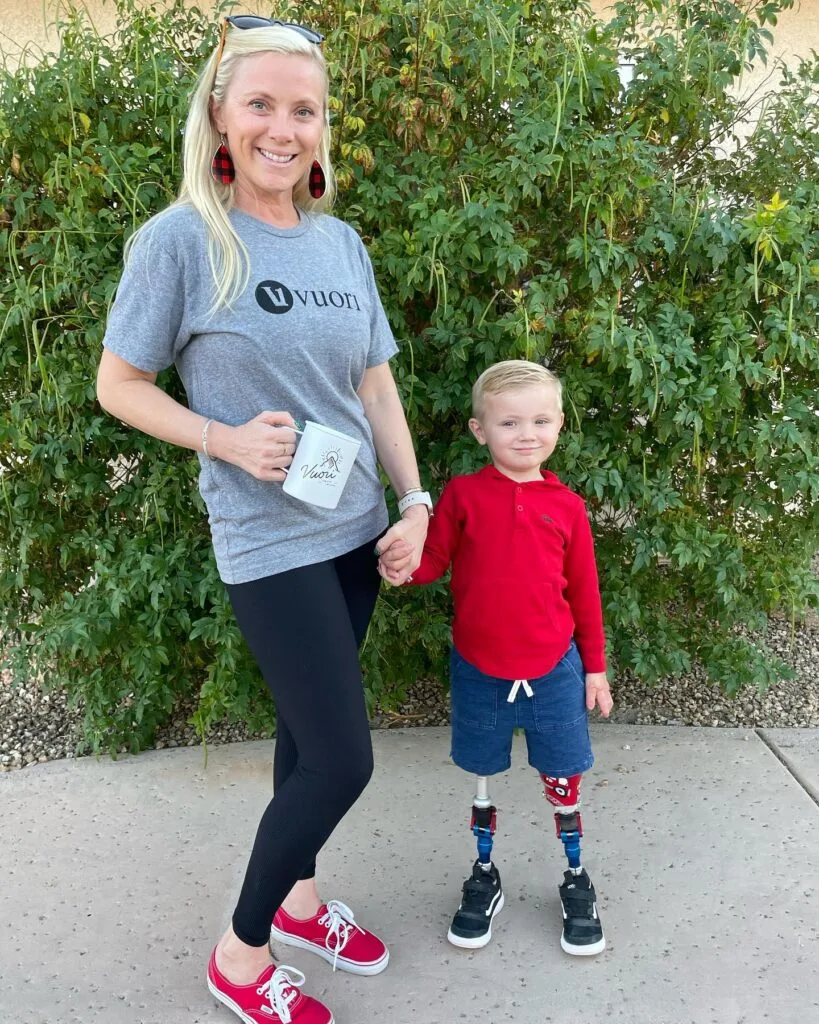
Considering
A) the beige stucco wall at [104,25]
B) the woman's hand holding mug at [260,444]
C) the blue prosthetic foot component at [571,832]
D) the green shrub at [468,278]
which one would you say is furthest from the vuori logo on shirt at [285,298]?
the beige stucco wall at [104,25]

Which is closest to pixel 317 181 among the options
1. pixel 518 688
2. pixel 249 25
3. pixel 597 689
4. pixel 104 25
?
pixel 249 25

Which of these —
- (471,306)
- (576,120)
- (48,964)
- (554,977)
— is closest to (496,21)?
(576,120)

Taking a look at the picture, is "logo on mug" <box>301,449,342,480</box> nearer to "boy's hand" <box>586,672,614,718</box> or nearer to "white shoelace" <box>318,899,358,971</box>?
"boy's hand" <box>586,672,614,718</box>

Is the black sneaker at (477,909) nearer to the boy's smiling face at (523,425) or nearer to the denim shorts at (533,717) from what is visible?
the denim shorts at (533,717)

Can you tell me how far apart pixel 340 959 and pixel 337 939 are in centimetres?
4

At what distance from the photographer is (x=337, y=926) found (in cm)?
227

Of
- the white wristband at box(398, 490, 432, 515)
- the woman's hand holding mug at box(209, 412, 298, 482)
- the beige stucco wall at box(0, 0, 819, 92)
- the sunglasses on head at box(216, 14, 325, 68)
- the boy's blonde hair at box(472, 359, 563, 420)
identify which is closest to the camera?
the woman's hand holding mug at box(209, 412, 298, 482)

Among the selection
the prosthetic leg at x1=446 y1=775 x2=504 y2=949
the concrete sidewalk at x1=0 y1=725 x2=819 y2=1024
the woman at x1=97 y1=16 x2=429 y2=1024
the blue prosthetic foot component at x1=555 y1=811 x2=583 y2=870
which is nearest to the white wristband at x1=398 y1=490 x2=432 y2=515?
the woman at x1=97 y1=16 x2=429 y2=1024

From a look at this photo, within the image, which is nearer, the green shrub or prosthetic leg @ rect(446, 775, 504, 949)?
prosthetic leg @ rect(446, 775, 504, 949)

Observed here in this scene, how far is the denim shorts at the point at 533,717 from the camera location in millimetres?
2279

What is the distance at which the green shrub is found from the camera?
2.68 m

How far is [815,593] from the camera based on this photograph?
3162 mm

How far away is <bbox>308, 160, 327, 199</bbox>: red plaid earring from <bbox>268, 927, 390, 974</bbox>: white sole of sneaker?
1.68 metres

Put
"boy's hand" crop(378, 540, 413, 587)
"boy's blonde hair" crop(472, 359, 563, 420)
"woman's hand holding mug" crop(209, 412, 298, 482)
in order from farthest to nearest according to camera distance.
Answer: "boy's blonde hair" crop(472, 359, 563, 420), "boy's hand" crop(378, 540, 413, 587), "woman's hand holding mug" crop(209, 412, 298, 482)
